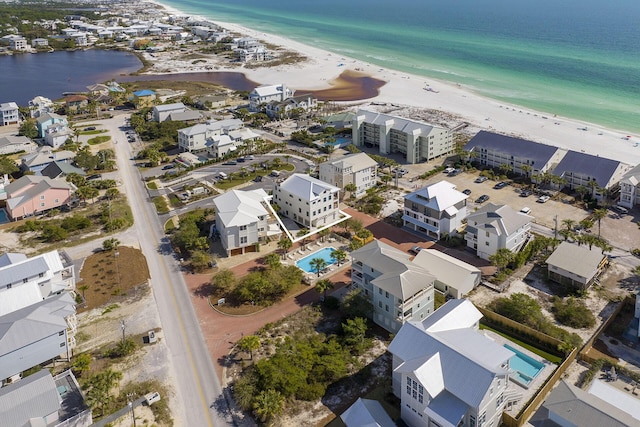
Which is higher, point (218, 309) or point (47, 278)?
point (47, 278)

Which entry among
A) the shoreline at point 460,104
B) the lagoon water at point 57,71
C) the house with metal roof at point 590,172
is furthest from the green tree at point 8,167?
the house with metal roof at point 590,172

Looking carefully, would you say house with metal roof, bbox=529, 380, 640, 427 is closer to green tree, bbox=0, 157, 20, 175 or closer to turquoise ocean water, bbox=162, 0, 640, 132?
green tree, bbox=0, 157, 20, 175

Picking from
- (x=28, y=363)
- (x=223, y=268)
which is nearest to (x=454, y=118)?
(x=223, y=268)

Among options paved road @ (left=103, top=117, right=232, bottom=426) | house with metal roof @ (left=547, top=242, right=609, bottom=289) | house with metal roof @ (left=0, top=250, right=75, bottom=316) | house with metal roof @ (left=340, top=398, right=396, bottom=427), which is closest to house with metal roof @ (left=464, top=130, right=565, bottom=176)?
house with metal roof @ (left=547, top=242, right=609, bottom=289)

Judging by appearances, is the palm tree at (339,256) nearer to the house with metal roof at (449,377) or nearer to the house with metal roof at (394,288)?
the house with metal roof at (394,288)

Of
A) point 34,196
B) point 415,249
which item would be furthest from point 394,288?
point 34,196

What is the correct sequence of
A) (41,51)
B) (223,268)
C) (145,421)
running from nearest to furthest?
(145,421)
(223,268)
(41,51)

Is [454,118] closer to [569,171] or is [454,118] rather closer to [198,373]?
[569,171]
